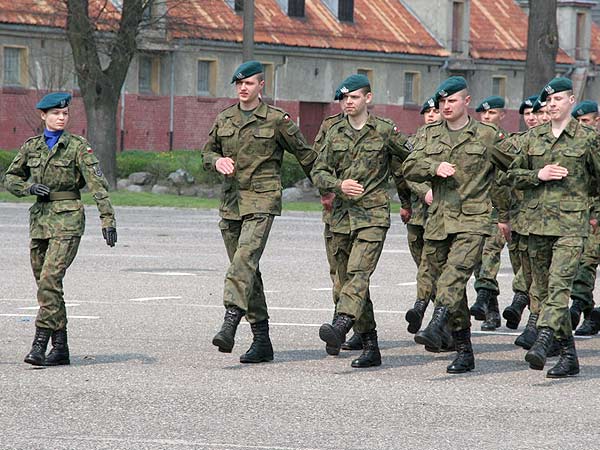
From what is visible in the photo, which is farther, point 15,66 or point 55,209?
point 15,66

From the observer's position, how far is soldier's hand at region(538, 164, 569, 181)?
426 inches

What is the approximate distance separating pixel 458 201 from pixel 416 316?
1.87 m

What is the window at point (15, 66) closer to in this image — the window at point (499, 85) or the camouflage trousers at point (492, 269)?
the window at point (499, 85)

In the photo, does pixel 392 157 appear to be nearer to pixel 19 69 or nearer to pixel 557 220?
pixel 557 220

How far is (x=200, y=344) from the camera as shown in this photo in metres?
12.4

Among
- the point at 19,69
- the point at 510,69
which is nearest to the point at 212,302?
the point at 19,69

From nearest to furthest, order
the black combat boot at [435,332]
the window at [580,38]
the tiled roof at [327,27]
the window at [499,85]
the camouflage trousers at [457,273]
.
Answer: the black combat boot at [435,332] < the camouflage trousers at [457,273] < the tiled roof at [327,27] < the window at [499,85] < the window at [580,38]

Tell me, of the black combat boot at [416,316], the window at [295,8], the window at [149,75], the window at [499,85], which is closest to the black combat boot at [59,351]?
the black combat boot at [416,316]

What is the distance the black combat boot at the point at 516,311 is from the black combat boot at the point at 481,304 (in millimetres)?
281

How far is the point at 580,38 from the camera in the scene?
224ft

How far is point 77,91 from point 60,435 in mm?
42941

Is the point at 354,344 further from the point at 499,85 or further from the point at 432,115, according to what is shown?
the point at 499,85

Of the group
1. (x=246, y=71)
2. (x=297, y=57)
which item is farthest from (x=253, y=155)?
(x=297, y=57)

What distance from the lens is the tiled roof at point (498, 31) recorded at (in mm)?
64188
